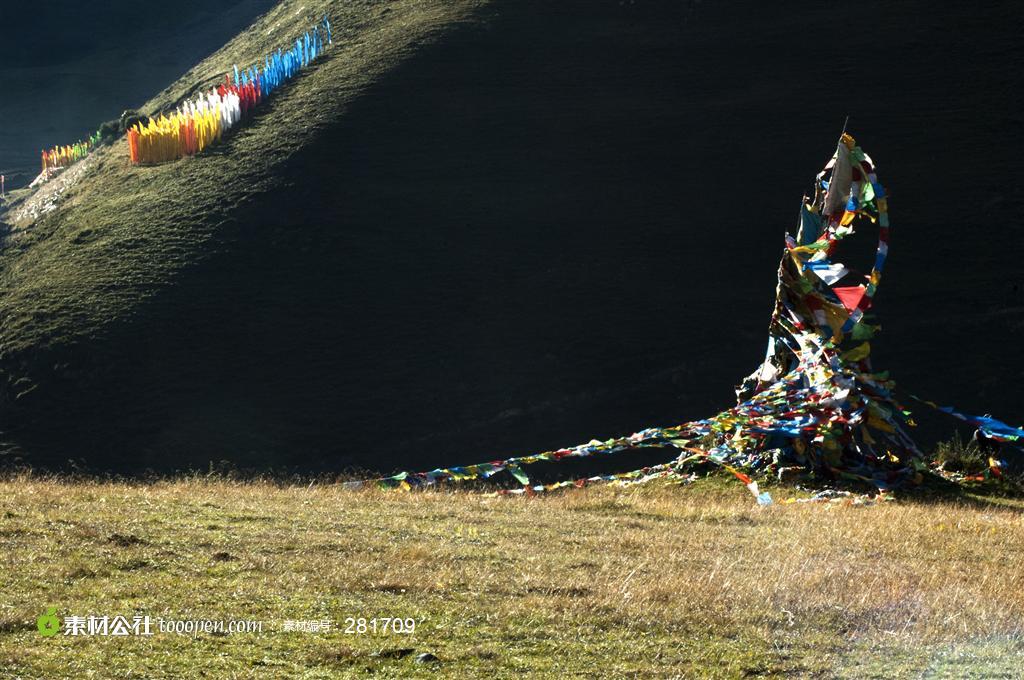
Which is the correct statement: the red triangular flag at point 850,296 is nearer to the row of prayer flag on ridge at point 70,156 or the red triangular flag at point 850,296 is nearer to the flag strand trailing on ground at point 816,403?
the flag strand trailing on ground at point 816,403

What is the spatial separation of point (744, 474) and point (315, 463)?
10854 millimetres

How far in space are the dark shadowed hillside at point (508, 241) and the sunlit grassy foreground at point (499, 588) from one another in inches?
538

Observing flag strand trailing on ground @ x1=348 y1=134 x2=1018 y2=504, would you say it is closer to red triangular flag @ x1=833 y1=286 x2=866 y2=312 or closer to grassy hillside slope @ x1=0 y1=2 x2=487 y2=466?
red triangular flag @ x1=833 y1=286 x2=866 y2=312

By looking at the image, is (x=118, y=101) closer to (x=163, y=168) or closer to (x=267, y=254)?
(x=163, y=168)

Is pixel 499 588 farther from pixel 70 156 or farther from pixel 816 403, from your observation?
pixel 70 156

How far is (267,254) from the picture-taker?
32938 mm

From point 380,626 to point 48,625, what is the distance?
1.90 meters

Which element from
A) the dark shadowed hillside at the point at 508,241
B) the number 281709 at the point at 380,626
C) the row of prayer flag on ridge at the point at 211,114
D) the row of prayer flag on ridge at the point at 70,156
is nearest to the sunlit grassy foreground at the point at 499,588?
the number 281709 at the point at 380,626

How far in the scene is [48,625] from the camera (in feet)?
23.2

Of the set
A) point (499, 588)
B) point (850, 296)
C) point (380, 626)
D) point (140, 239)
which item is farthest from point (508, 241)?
point (380, 626)

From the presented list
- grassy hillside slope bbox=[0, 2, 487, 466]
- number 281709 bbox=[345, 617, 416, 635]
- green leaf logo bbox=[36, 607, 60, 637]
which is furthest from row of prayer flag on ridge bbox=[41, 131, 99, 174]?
number 281709 bbox=[345, 617, 416, 635]

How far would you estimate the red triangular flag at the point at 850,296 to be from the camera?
56.0 feet

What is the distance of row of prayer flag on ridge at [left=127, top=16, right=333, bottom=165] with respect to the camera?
41312 millimetres

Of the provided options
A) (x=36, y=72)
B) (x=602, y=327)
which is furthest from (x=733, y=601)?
(x=36, y=72)
